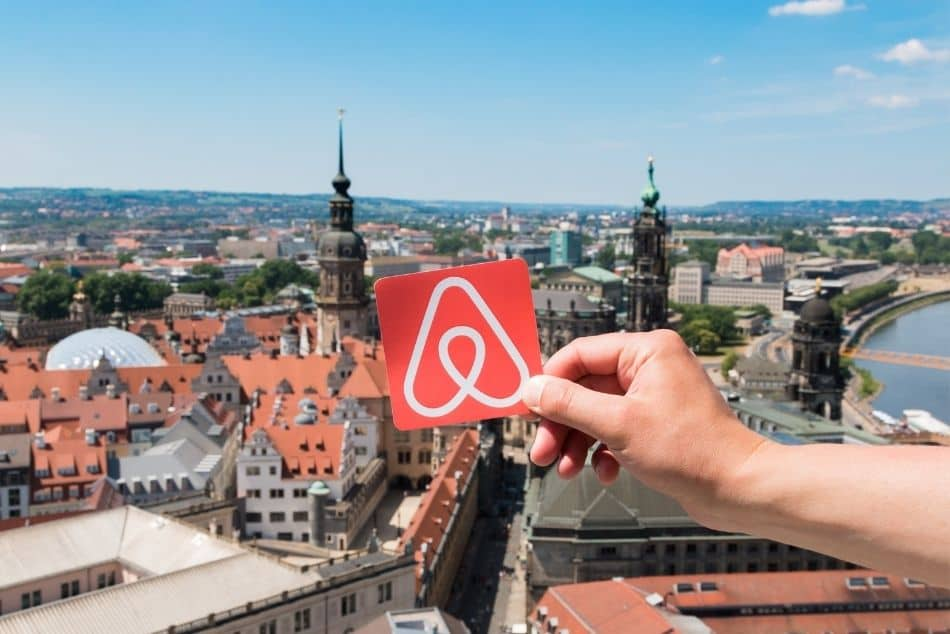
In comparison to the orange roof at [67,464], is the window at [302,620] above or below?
below

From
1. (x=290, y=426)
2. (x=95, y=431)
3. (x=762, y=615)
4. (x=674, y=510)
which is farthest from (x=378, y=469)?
(x=762, y=615)

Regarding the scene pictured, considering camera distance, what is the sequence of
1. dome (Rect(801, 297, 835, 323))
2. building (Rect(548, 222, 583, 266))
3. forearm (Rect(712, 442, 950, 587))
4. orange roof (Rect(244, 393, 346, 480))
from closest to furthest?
forearm (Rect(712, 442, 950, 587)) < orange roof (Rect(244, 393, 346, 480)) < dome (Rect(801, 297, 835, 323)) < building (Rect(548, 222, 583, 266))

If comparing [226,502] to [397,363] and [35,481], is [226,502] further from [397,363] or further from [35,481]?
[397,363]

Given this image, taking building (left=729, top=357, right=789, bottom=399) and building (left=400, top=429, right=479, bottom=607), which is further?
building (left=729, top=357, right=789, bottom=399)

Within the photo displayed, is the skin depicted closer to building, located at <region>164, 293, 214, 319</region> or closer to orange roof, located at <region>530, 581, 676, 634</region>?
orange roof, located at <region>530, 581, 676, 634</region>

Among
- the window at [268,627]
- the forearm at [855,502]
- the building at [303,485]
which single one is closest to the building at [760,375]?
the building at [303,485]

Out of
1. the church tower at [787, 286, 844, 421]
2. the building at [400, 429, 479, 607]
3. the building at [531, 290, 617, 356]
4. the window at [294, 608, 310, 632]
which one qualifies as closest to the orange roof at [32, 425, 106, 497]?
the building at [400, 429, 479, 607]

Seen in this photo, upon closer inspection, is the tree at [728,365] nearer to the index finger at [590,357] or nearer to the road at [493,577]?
the road at [493,577]

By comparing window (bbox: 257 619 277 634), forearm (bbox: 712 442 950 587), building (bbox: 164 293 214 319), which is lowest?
building (bbox: 164 293 214 319)
